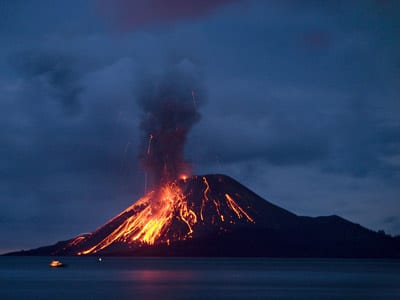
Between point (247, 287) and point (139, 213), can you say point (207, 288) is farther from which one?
point (139, 213)

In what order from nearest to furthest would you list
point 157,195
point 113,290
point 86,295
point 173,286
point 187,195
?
point 86,295
point 113,290
point 173,286
point 157,195
point 187,195

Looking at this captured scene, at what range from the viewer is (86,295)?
65188 millimetres

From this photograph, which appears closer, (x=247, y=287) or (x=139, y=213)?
(x=247, y=287)

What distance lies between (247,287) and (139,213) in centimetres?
12283

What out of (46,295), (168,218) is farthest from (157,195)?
(46,295)

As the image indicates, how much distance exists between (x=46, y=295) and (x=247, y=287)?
2075 centimetres

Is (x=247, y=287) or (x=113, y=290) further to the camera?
(x=247, y=287)

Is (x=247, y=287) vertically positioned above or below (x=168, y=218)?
below

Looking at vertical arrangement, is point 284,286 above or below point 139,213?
below

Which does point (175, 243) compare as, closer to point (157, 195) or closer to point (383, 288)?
point (157, 195)

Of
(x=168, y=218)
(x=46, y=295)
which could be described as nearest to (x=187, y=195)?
(x=168, y=218)

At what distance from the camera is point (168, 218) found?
636 feet

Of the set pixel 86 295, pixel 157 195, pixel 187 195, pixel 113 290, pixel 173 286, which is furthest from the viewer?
pixel 187 195

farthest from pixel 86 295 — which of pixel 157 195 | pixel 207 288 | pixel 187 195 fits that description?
pixel 187 195
